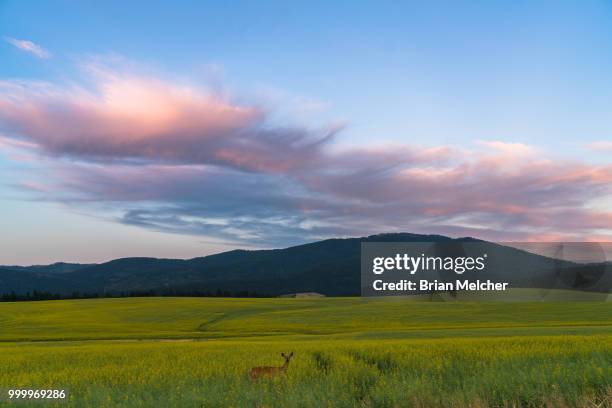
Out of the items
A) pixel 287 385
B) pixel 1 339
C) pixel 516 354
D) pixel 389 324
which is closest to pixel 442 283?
pixel 389 324

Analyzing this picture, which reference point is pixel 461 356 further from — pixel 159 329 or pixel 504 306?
pixel 504 306

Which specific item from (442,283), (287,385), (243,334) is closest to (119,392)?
(287,385)

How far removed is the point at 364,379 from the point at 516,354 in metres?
6.33

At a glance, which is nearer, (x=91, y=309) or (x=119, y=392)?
(x=119, y=392)

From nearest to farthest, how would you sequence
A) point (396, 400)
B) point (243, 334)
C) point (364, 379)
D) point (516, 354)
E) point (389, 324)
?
1. point (396, 400)
2. point (364, 379)
3. point (516, 354)
4. point (243, 334)
5. point (389, 324)

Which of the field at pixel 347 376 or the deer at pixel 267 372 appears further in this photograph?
the deer at pixel 267 372

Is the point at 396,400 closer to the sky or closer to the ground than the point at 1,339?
closer to the sky

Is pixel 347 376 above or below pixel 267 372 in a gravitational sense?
below

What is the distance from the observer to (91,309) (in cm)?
8050

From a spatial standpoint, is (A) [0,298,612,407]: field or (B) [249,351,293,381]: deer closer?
(A) [0,298,612,407]: field

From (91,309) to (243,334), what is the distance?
41.3 m

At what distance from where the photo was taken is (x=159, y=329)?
57125 millimetres

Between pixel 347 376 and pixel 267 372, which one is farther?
pixel 347 376

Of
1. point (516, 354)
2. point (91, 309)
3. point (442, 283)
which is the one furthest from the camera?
point (442, 283)
